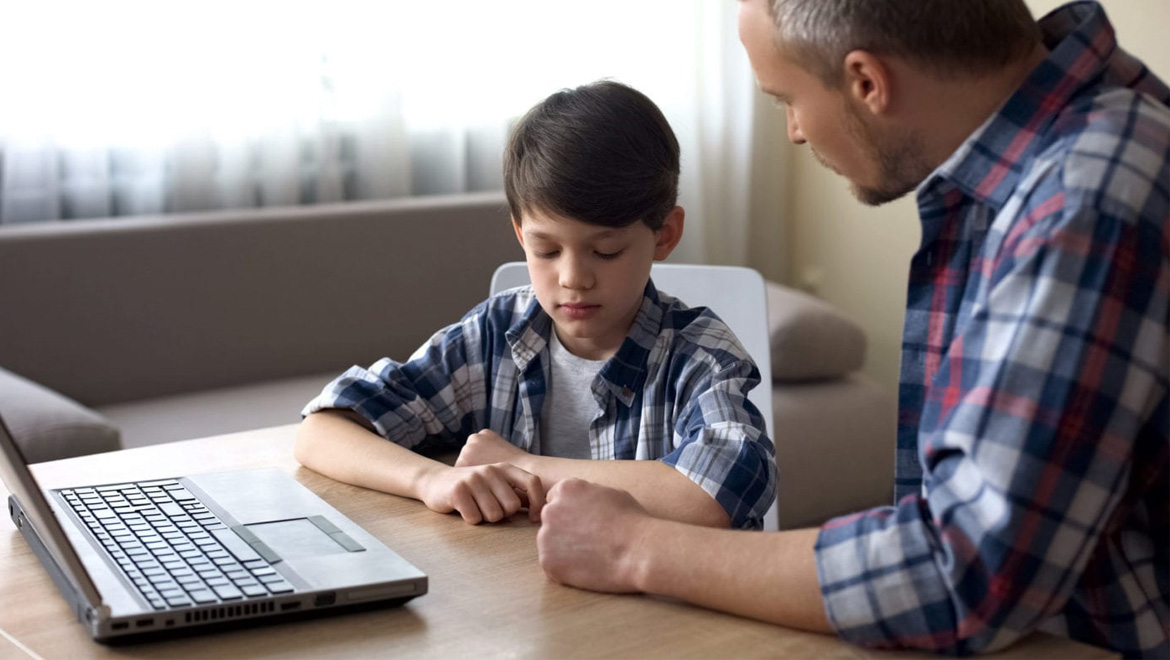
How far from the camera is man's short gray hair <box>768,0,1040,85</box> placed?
95 cm

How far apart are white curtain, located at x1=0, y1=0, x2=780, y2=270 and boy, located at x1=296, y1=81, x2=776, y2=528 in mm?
1693

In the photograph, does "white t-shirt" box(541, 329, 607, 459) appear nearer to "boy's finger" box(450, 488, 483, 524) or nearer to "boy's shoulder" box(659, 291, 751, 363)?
"boy's shoulder" box(659, 291, 751, 363)

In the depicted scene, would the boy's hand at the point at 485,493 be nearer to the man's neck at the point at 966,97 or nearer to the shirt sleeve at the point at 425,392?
the shirt sleeve at the point at 425,392

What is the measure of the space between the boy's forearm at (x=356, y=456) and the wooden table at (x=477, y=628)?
0.14 m

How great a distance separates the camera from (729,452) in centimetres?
117

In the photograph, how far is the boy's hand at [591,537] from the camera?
967 millimetres

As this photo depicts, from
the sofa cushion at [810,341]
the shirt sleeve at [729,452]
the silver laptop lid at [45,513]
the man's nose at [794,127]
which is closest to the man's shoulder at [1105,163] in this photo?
the man's nose at [794,127]

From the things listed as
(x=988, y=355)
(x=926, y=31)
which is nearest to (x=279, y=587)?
(x=988, y=355)

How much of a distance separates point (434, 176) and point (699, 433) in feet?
7.59

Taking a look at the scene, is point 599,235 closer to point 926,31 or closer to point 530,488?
point 530,488

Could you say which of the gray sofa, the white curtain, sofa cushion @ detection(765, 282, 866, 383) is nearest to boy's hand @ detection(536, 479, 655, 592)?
the gray sofa

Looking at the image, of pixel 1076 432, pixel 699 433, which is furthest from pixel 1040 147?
pixel 699 433

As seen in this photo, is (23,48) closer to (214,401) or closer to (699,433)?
(214,401)

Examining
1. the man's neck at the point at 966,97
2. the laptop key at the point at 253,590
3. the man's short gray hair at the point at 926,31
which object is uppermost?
the man's short gray hair at the point at 926,31
